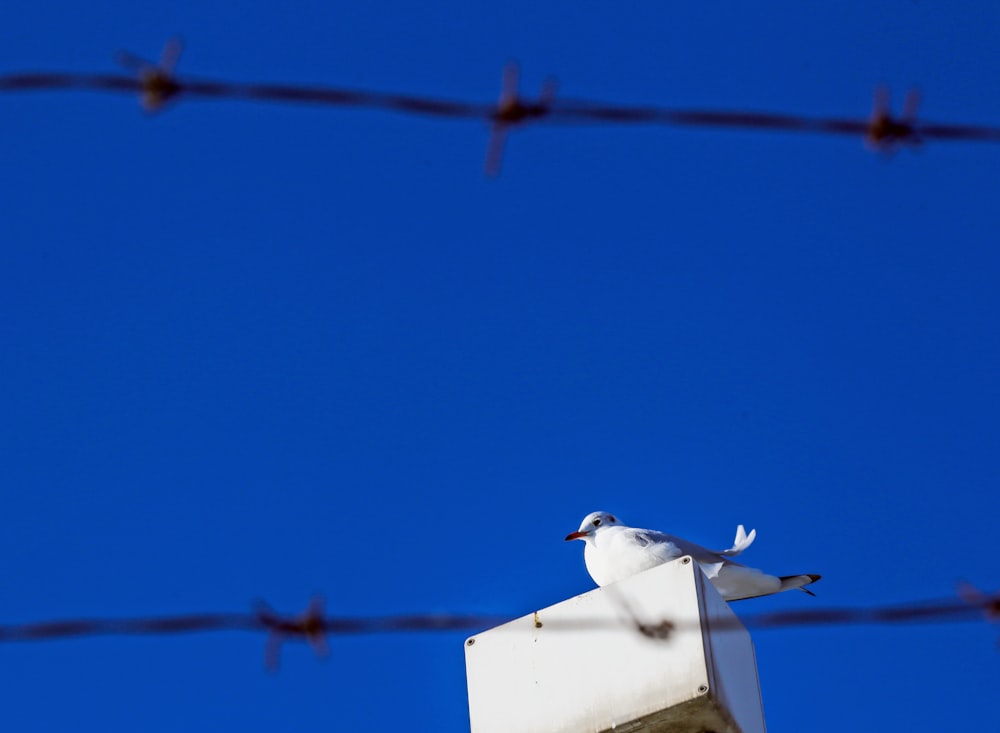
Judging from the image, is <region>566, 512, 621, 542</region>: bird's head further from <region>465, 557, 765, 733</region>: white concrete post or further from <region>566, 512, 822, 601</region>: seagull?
<region>465, 557, 765, 733</region>: white concrete post

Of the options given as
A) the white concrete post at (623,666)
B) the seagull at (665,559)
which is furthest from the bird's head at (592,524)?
the white concrete post at (623,666)

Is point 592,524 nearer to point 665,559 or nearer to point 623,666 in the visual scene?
point 665,559

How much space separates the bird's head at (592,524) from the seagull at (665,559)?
0.55 metres

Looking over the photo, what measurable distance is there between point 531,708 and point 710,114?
3.48 metres

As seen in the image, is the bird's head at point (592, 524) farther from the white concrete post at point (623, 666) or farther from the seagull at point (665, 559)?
the white concrete post at point (623, 666)

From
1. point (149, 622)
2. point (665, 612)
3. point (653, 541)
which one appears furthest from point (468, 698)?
point (149, 622)

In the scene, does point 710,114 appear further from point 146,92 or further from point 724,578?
point 724,578

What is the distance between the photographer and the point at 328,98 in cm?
347

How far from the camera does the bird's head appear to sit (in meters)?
9.34

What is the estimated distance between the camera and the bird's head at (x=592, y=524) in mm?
9344

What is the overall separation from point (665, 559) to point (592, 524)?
3.78 ft

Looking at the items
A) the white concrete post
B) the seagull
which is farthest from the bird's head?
the white concrete post

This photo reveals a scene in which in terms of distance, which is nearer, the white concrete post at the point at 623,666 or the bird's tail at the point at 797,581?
the white concrete post at the point at 623,666

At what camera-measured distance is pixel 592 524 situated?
30.9 ft
